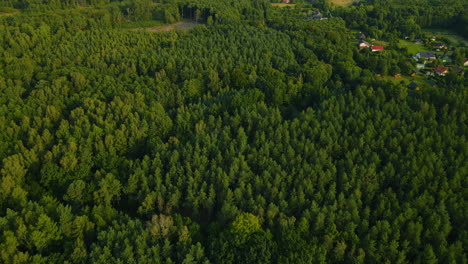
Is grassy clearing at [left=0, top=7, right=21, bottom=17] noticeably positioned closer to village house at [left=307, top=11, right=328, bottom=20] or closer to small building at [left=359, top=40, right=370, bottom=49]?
village house at [left=307, top=11, right=328, bottom=20]

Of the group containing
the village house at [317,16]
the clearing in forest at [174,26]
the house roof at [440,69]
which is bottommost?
the house roof at [440,69]

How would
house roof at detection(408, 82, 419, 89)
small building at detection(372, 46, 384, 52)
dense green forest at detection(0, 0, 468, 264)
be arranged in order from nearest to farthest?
1. dense green forest at detection(0, 0, 468, 264)
2. house roof at detection(408, 82, 419, 89)
3. small building at detection(372, 46, 384, 52)

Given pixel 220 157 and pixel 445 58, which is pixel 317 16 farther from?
pixel 220 157

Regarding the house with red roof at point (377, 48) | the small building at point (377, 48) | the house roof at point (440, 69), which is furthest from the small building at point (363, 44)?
the house roof at point (440, 69)

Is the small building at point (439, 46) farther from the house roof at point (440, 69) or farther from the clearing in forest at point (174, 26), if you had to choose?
the clearing in forest at point (174, 26)

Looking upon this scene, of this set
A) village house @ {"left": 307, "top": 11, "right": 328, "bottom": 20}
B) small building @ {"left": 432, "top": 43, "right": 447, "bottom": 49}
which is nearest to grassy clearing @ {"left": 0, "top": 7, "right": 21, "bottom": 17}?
village house @ {"left": 307, "top": 11, "right": 328, "bottom": 20}

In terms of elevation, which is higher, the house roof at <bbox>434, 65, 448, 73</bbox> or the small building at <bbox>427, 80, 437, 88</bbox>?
the house roof at <bbox>434, 65, 448, 73</bbox>
